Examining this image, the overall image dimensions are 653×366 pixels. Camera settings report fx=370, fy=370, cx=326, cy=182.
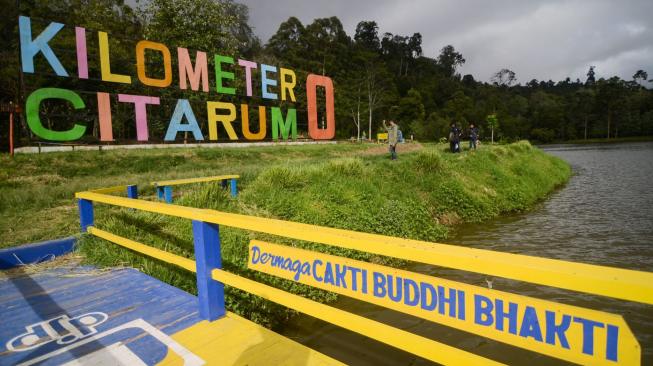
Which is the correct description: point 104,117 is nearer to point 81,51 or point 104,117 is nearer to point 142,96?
point 142,96

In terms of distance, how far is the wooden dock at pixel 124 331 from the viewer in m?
2.54

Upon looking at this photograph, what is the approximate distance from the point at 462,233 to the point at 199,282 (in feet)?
31.0

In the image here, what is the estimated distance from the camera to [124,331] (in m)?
2.96

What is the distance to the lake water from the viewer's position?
4.85 m

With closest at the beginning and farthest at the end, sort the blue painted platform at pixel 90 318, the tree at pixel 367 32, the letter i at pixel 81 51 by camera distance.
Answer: the blue painted platform at pixel 90 318
the letter i at pixel 81 51
the tree at pixel 367 32

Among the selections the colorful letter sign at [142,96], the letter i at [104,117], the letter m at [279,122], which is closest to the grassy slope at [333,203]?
the colorful letter sign at [142,96]

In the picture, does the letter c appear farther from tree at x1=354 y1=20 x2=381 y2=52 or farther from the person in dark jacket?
tree at x1=354 y1=20 x2=381 y2=52

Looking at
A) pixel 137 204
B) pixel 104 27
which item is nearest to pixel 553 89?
pixel 104 27

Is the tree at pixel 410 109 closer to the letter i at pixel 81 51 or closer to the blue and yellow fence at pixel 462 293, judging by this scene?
the letter i at pixel 81 51

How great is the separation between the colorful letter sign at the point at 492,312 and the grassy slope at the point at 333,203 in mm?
3383

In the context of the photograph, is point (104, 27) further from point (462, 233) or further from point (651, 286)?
point (651, 286)

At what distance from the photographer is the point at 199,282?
10.0 ft

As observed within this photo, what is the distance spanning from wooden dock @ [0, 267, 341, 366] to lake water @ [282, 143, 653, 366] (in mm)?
2271

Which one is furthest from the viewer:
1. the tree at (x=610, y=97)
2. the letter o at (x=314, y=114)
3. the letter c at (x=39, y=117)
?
the tree at (x=610, y=97)
